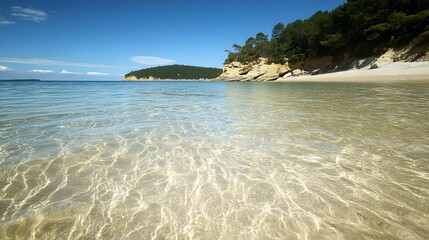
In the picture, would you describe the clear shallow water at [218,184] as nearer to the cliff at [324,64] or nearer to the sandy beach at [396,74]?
the sandy beach at [396,74]

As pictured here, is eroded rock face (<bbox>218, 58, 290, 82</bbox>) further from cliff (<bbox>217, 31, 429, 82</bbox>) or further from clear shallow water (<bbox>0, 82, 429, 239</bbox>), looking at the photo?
clear shallow water (<bbox>0, 82, 429, 239</bbox>)

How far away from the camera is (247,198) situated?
2.63 meters

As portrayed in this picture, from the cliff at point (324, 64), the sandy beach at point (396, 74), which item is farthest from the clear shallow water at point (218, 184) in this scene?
the cliff at point (324, 64)

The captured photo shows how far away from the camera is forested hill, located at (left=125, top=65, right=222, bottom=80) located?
15000cm

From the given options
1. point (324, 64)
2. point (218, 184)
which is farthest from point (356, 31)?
point (218, 184)

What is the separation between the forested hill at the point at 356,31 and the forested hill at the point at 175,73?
89.5 meters

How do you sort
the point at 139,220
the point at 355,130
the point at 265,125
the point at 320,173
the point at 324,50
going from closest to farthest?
the point at 139,220
the point at 320,173
the point at 355,130
the point at 265,125
the point at 324,50

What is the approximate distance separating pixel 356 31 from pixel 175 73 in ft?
423

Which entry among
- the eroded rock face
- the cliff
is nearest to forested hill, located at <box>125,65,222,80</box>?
the eroded rock face

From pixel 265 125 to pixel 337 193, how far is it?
345 cm

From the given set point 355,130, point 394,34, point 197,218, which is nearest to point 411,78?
point 394,34

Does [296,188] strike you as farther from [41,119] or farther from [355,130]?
[41,119]

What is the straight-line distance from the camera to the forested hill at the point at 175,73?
150 m

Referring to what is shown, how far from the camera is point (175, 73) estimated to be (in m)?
156
